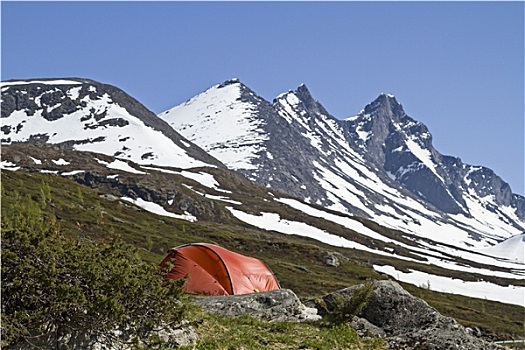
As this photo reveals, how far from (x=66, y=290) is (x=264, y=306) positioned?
838 centimetres

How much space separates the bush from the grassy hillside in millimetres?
51287

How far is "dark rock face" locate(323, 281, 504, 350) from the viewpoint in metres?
14.2

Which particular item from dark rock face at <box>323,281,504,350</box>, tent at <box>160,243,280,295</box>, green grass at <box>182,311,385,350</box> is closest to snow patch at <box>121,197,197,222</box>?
tent at <box>160,243,280,295</box>

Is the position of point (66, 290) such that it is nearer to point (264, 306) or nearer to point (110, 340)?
point (110, 340)

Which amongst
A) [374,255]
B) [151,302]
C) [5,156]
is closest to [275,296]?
[151,302]

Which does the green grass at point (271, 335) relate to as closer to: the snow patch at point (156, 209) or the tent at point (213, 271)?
the tent at point (213, 271)

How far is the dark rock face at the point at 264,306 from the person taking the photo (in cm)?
1650

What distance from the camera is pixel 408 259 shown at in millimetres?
142000

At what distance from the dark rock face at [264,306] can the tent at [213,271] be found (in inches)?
307

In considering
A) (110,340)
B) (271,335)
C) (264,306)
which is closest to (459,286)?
(264,306)

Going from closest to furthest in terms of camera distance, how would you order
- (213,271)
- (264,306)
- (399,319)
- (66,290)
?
(66,290)
(399,319)
(264,306)
(213,271)

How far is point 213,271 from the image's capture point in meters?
26.6

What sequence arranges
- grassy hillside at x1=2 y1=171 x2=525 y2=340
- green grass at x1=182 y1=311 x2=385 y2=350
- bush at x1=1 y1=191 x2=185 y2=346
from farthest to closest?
grassy hillside at x1=2 y1=171 x2=525 y2=340, green grass at x1=182 y1=311 x2=385 y2=350, bush at x1=1 y1=191 x2=185 y2=346

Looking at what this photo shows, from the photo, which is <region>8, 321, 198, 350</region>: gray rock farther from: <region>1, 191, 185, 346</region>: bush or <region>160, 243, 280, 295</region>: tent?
<region>160, 243, 280, 295</region>: tent
